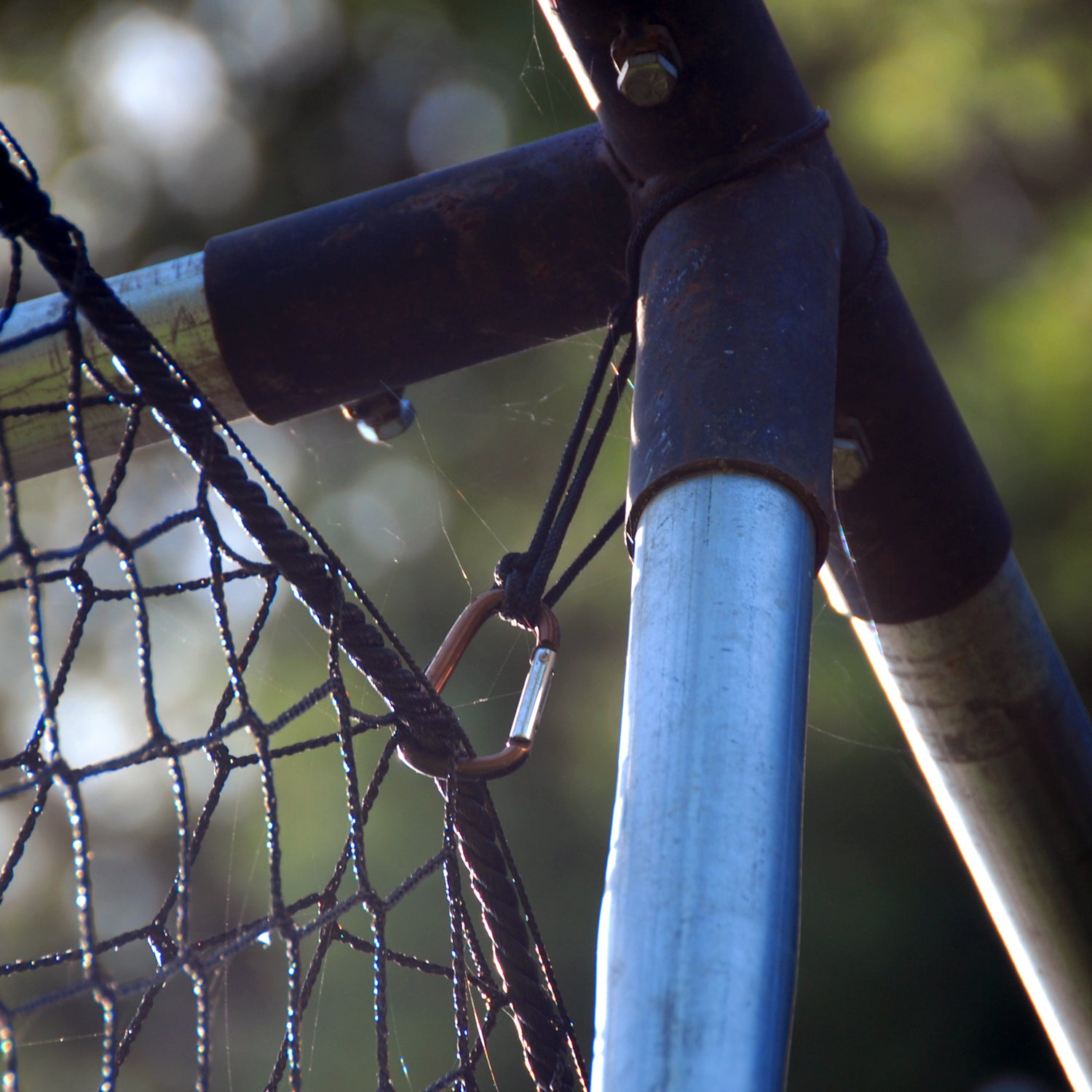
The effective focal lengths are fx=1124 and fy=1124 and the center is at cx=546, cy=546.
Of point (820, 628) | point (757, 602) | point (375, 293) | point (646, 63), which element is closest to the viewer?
point (757, 602)

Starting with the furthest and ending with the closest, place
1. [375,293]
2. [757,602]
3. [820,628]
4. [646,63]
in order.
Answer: [820,628] < [375,293] < [646,63] < [757,602]

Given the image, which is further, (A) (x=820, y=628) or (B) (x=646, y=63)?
(A) (x=820, y=628)

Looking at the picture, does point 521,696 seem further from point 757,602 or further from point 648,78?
point 648,78

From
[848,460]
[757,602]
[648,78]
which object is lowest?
[757,602]

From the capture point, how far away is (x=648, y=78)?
0.66m

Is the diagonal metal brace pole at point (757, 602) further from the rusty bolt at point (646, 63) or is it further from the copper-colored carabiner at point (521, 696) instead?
the copper-colored carabiner at point (521, 696)

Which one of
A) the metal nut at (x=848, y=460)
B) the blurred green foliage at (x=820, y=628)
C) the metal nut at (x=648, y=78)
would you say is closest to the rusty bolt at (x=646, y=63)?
the metal nut at (x=648, y=78)

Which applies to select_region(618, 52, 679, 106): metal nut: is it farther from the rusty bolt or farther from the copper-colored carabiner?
the copper-colored carabiner

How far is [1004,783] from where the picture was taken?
0.88 meters

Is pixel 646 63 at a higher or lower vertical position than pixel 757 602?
higher

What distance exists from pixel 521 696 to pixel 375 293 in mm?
288

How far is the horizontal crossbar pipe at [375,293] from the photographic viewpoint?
750 mm

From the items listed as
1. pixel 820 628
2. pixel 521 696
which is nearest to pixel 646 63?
pixel 521 696

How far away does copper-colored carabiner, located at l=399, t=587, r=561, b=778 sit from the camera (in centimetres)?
72
